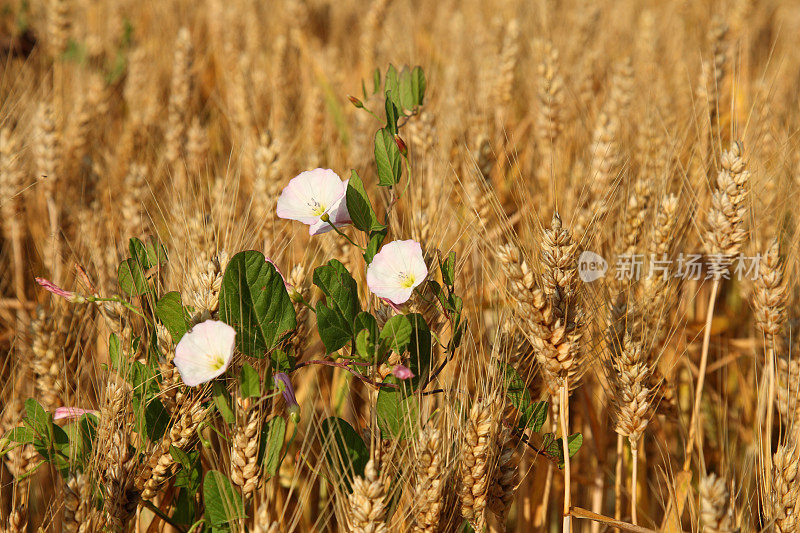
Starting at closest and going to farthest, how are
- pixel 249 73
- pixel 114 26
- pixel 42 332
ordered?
pixel 42 332 < pixel 249 73 < pixel 114 26

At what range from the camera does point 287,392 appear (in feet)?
2.20

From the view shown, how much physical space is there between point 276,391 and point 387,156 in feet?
0.99

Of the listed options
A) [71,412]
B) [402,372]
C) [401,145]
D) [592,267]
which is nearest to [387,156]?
[401,145]

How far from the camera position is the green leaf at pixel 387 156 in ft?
2.38

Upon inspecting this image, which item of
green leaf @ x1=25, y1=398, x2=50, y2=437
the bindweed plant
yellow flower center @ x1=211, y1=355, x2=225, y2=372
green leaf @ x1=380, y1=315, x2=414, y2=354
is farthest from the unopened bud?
green leaf @ x1=25, y1=398, x2=50, y2=437

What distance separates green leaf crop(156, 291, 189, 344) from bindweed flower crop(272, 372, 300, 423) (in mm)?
117

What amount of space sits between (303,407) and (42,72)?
4.84 ft

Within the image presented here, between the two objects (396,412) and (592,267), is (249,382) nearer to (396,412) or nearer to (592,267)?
(396,412)

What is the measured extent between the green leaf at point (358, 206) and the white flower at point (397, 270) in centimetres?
4

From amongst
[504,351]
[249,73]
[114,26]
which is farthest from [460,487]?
[114,26]

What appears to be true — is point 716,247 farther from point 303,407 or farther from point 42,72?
point 42,72

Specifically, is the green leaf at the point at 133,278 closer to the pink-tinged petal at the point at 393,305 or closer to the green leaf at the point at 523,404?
the pink-tinged petal at the point at 393,305

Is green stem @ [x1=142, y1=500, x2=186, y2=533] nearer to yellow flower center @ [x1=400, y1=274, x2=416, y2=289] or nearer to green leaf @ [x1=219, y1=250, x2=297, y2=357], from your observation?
green leaf @ [x1=219, y1=250, x2=297, y2=357]

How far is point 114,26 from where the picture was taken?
2273 mm
